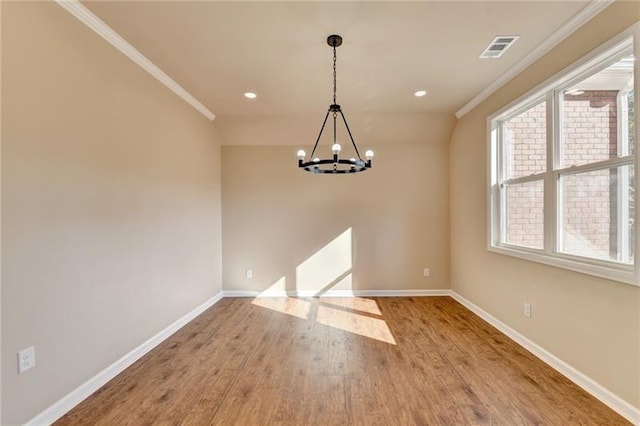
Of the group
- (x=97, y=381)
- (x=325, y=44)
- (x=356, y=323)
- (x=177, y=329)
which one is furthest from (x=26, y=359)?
(x=325, y=44)

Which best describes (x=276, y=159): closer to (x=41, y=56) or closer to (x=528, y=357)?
(x=41, y=56)

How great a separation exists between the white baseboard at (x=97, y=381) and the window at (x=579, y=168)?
3942 millimetres

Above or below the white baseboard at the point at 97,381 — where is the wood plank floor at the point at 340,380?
below

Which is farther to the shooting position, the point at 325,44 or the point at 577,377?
the point at 325,44

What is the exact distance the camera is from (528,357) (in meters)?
2.78

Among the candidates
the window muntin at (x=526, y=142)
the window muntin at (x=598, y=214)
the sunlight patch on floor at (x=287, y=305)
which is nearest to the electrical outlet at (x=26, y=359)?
the sunlight patch on floor at (x=287, y=305)

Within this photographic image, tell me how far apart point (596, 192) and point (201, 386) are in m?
3.54

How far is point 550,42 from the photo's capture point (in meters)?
2.56

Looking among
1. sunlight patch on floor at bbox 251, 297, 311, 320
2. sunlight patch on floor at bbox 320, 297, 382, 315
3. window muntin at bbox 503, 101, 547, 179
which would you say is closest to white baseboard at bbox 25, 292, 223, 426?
sunlight patch on floor at bbox 251, 297, 311, 320

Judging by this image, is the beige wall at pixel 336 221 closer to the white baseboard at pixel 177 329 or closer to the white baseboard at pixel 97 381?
the white baseboard at pixel 177 329

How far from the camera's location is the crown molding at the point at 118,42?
2.10 m

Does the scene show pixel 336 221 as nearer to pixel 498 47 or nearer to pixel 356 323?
pixel 356 323

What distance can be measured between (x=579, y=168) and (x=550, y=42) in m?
1.14

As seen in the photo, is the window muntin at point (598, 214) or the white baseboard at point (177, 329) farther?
the window muntin at point (598, 214)
